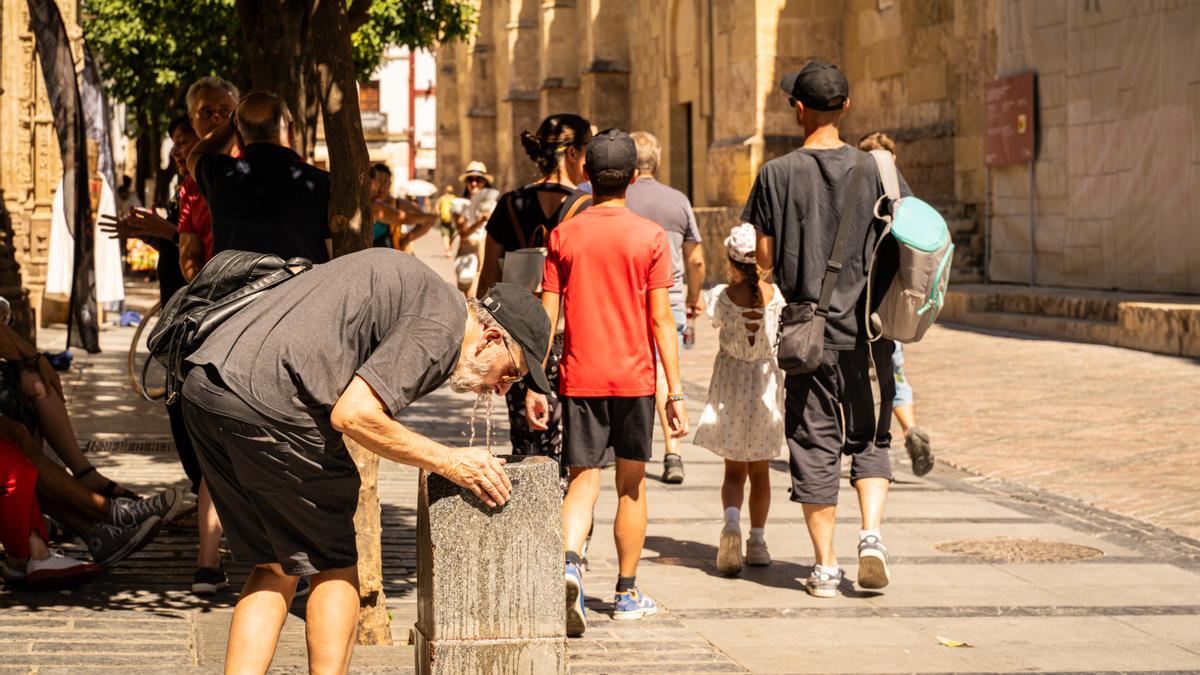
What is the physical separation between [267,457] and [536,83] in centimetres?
4501

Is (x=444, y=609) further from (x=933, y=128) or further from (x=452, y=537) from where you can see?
(x=933, y=128)

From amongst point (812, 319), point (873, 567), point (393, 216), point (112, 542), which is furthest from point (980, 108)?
point (112, 542)

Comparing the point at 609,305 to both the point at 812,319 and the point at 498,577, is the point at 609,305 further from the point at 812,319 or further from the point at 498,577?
the point at 498,577

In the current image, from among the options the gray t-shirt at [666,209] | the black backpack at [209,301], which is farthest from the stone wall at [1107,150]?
the black backpack at [209,301]

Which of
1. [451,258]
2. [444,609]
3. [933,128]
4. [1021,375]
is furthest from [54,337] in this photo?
[451,258]

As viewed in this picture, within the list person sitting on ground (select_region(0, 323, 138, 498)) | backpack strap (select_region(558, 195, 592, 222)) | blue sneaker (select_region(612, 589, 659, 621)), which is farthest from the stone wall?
person sitting on ground (select_region(0, 323, 138, 498))

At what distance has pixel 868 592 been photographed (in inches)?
276

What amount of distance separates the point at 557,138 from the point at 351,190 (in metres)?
1.36

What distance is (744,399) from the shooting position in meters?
7.68

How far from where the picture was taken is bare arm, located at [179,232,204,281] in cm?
666

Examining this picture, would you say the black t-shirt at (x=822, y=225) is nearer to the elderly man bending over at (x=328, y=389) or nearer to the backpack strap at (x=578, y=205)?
the backpack strap at (x=578, y=205)

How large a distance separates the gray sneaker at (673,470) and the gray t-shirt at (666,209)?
0.90 m

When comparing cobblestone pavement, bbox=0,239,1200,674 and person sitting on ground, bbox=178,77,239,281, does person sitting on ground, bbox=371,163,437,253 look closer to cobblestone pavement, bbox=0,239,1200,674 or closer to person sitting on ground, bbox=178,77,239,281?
cobblestone pavement, bbox=0,239,1200,674

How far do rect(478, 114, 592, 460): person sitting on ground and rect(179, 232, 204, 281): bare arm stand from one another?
132 centimetres
